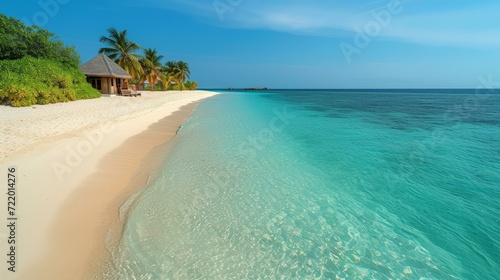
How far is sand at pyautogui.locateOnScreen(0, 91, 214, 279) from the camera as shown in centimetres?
334

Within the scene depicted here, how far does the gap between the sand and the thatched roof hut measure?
1600 cm

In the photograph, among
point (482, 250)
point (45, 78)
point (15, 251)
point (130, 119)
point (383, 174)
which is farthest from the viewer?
point (45, 78)

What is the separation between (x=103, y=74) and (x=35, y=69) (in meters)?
7.89

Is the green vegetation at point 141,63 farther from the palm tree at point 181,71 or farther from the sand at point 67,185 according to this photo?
the sand at point 67,185

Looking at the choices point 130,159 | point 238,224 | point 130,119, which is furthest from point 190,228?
point 130,119

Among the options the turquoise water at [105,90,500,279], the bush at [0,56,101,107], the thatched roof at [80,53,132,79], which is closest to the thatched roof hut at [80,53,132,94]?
the thatched roof at [80,53,132,79]

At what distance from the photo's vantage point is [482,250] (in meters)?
3.97

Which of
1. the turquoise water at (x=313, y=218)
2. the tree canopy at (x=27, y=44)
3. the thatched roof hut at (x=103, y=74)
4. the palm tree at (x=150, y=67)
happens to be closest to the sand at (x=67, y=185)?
the turquoise water at (x=313, y=218)

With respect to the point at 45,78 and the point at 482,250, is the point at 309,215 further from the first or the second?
the point at 45,78

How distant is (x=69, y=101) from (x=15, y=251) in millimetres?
18813

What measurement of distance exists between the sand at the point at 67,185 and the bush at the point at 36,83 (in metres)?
4.58

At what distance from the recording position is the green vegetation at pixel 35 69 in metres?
14.3

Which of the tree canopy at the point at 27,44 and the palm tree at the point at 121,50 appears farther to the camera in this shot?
the palm tree at the point at 121,50

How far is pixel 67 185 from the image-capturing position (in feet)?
17.2
